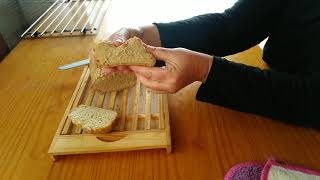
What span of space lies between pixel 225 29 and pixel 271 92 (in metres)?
0.30

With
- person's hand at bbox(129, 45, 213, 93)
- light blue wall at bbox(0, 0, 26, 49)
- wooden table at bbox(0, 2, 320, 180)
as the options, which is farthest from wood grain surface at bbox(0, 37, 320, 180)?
light blue wall at bbox(0, 0, 26, 49)

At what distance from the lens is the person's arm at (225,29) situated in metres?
0.77

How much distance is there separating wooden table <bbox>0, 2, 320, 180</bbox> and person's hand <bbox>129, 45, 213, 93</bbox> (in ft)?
0.40

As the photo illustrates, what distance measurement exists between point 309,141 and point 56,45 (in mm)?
905

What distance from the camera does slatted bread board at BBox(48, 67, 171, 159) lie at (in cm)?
54

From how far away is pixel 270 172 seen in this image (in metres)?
0.47

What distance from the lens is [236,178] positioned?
1.59 feet

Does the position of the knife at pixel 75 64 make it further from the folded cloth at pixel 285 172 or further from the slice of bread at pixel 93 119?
the folded cloth at pixel 285 172

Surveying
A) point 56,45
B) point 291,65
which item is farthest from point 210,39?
point 56,45

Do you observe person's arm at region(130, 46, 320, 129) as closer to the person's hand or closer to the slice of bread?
the person's hand

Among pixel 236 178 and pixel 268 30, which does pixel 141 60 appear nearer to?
pixel 236 178

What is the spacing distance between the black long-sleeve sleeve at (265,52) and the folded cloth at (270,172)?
0.45 feet

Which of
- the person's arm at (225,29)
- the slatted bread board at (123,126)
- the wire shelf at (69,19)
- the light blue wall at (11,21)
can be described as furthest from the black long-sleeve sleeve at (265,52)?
the light blue wall at (11,21)

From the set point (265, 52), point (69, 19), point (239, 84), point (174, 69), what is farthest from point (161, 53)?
point (69, 19)
